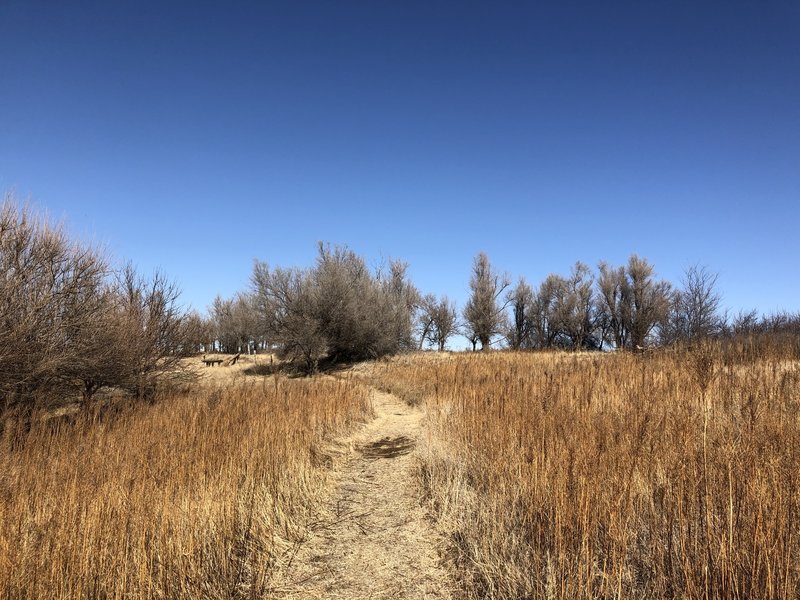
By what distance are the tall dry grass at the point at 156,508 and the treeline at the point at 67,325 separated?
164cm

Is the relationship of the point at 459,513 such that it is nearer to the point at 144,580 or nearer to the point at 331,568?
the point at 331,568

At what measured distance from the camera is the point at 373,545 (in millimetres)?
3566

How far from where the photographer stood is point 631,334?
111ft

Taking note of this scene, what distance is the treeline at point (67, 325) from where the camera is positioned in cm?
639

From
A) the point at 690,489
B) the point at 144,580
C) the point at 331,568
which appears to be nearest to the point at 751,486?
the point at 690,489

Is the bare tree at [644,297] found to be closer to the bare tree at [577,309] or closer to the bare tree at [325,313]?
the bare tree at [577,309]

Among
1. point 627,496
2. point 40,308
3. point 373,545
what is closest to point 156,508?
point 373,545

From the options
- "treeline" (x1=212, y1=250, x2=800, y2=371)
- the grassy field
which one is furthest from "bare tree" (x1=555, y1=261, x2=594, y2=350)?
the grassy field

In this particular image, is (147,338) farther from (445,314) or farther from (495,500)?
(445,314)

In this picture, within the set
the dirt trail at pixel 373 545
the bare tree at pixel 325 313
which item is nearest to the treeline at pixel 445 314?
the bare tree at pixel 325 313

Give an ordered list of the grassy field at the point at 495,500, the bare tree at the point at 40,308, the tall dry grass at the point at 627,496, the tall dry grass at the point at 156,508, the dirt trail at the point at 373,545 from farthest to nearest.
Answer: the bare tree at the point at 40,308 → the dirt trail at the point at 373,545 → the tall dry grass at the point at 156,508 → the grassy field at the point at 495,500 → the tall dry grass at the point at 627,496

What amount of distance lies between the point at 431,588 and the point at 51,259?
361 inches

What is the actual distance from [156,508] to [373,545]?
190 cm

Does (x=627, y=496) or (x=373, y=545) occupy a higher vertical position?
(x=627, y=496)
